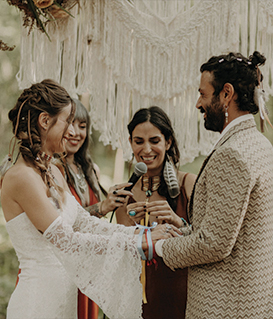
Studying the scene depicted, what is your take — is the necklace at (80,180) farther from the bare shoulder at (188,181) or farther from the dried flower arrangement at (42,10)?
the dried flower arrangement at (42,10)

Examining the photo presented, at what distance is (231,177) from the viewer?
4.82ft

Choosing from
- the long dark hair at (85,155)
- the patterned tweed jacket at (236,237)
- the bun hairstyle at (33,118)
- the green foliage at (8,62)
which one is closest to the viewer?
the patterned tweed jacket at (236,237)

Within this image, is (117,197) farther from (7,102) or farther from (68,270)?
(7,102)

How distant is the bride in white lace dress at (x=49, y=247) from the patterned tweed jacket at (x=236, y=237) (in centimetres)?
28

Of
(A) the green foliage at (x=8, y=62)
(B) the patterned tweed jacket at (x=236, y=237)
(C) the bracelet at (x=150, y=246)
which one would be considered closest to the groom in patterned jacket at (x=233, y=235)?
(B) the patterned tweed jacket at (x=236, y=237)

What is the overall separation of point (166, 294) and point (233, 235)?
36.9 inches

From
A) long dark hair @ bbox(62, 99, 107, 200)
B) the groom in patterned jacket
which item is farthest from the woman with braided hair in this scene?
the groom in patterned jacket

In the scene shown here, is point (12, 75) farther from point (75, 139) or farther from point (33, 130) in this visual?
point (33, 130)

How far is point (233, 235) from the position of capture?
146cm

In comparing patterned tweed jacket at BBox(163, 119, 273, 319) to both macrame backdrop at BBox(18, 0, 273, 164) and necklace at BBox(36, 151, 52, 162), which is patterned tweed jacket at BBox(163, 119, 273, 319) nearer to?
necklace at BBox(36, 151, 52, 162)

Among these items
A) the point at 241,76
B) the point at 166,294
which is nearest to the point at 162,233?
the point at 166,294

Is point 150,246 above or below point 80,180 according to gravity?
below

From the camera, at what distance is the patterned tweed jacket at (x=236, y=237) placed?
1459 mm

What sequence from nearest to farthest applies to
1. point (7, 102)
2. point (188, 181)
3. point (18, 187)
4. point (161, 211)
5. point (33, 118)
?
point (18, 187), point (33, 118), point (161, 211), point (188, 181), point (7, 102)
